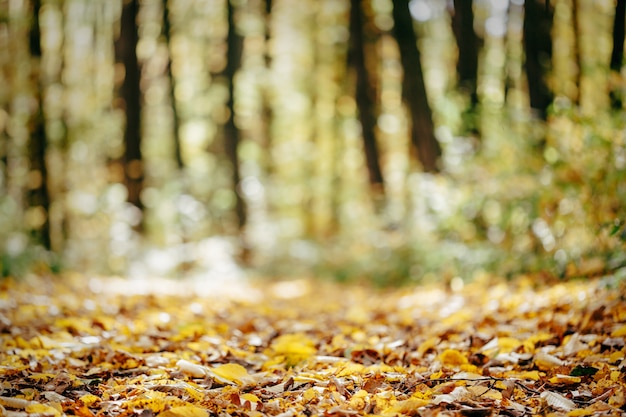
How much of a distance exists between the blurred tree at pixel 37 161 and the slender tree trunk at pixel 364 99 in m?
6.44

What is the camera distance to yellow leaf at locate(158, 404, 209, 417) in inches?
84.4

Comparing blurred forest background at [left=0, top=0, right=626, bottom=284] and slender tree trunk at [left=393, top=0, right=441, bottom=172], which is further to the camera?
slender tree trunk at [left=393, top=0, right=441, bottom=172]

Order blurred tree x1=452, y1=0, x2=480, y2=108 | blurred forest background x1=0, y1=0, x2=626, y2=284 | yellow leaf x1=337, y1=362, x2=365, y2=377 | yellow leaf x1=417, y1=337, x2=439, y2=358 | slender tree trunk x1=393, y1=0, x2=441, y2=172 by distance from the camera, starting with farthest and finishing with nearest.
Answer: slender tree trunk x1=393, y1=0, x2=441, y2=172, blurred tree x1=452, y1=0, x2=480, y2=108, blurred forest background x1=0, y1=0, x2=626, y2=284, yellow leaf x1=417, y1=337, x2=439, y2=358, yellow leaf x1=337, y1=362, x2=365, y2=377

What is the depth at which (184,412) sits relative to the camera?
7.09ft

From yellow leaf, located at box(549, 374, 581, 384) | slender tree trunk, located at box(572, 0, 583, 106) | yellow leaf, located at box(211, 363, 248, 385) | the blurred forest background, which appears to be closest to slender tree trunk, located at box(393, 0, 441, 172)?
the blurred forest background

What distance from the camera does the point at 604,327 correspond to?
11.1 feet

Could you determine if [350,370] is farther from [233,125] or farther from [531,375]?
[233,125]

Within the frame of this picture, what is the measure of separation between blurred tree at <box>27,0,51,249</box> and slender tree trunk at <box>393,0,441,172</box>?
19.6 feet

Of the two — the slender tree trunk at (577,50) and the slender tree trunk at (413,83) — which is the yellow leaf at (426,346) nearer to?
the slender tree trunk at (577,50)

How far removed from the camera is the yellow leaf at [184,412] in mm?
2145

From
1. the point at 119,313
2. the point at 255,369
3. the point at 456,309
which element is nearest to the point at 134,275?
the point at 119,313

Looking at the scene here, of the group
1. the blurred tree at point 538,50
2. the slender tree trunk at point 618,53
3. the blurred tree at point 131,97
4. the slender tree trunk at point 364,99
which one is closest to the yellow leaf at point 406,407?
the slender tree trunk at point 618,53

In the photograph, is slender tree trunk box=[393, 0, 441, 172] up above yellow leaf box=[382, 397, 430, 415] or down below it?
above

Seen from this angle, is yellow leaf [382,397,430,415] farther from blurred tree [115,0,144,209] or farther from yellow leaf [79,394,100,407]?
blurred tree [115,0,144,209]
